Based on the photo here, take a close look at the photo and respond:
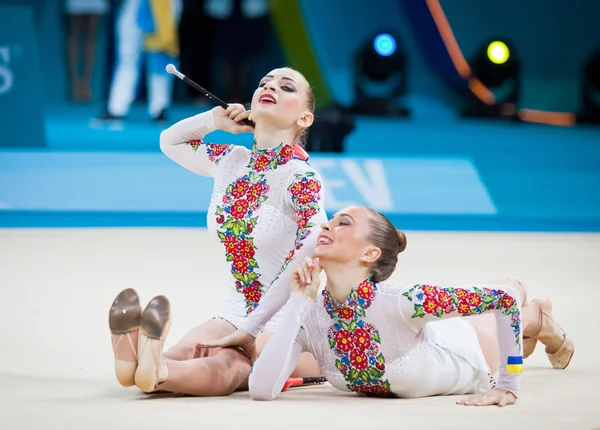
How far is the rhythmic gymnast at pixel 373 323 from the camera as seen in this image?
3.35 meters

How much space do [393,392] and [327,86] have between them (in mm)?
7535

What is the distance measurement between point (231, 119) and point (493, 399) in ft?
4.26

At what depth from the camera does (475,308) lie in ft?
10.9

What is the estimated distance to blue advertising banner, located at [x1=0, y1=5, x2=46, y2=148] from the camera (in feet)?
27.4

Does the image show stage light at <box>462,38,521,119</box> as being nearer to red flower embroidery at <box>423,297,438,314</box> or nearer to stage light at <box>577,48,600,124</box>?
stage light at <box>577,48,600,124</box>

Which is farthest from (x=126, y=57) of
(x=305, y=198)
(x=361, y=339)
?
(x=361, y=339)

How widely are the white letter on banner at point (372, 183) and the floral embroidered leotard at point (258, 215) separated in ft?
13.3

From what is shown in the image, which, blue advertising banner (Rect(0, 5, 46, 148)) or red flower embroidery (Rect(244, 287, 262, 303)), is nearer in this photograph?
red flower embroidery (Rect(244, 287, 262, 303))

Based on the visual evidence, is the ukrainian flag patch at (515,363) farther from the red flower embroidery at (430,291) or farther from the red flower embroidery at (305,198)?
the red flower embroidery at (305,198)

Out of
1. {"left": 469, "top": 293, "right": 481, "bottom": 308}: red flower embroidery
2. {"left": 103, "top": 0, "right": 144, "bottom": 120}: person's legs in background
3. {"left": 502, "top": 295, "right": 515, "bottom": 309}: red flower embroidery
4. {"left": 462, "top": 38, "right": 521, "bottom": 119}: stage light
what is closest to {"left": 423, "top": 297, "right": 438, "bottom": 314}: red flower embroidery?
{"left": 469, "top": 293, "right": 481, "bottom": 308}: red flower embroidery

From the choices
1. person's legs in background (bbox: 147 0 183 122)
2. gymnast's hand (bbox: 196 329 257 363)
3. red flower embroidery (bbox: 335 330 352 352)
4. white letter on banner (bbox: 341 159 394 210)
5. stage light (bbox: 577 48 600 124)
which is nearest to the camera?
red flower embroidery (bbox: 335 330 352 352)

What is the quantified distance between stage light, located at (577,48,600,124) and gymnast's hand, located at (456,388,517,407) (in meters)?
7.53

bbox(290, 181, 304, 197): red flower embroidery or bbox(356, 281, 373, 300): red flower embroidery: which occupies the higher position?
bbox(290, 181, 304, 197): red flower embroidery

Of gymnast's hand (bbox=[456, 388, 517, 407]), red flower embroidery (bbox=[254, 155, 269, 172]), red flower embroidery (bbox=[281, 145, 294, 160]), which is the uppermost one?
red flower embroidery (bbox=[281, 145, 294, 160])
